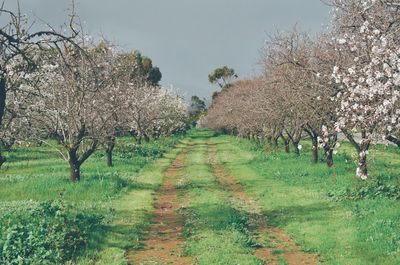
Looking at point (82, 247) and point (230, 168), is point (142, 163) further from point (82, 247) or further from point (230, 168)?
point (82, 247)

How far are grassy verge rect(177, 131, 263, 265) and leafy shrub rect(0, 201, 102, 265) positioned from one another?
3.37 m

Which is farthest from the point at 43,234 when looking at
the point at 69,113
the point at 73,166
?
the point at 69,113

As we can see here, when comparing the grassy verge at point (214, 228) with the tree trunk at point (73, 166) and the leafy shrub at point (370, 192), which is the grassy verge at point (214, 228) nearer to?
the leafy shrub at point (370, 192)

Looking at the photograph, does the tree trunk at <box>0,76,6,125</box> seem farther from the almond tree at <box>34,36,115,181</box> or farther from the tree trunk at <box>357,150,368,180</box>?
→ the almond tree at <box>34,36,115,181</box>

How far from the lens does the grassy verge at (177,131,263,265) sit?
45.1 ft

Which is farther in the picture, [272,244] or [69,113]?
[69,113]

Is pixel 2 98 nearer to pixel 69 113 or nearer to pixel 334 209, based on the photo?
pixel 334 209

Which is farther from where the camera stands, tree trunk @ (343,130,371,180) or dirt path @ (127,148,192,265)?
tree trunk @ (343,130,371,180)

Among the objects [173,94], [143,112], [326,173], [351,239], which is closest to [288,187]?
[326,173]

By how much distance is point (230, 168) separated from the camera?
3800cm

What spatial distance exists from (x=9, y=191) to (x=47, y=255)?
13366 mm

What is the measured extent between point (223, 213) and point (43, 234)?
7510 mm

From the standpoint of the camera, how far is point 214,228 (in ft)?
56.6

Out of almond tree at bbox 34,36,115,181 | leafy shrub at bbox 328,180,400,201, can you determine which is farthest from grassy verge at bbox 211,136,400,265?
almond tree at bbox 34,36,115,181
